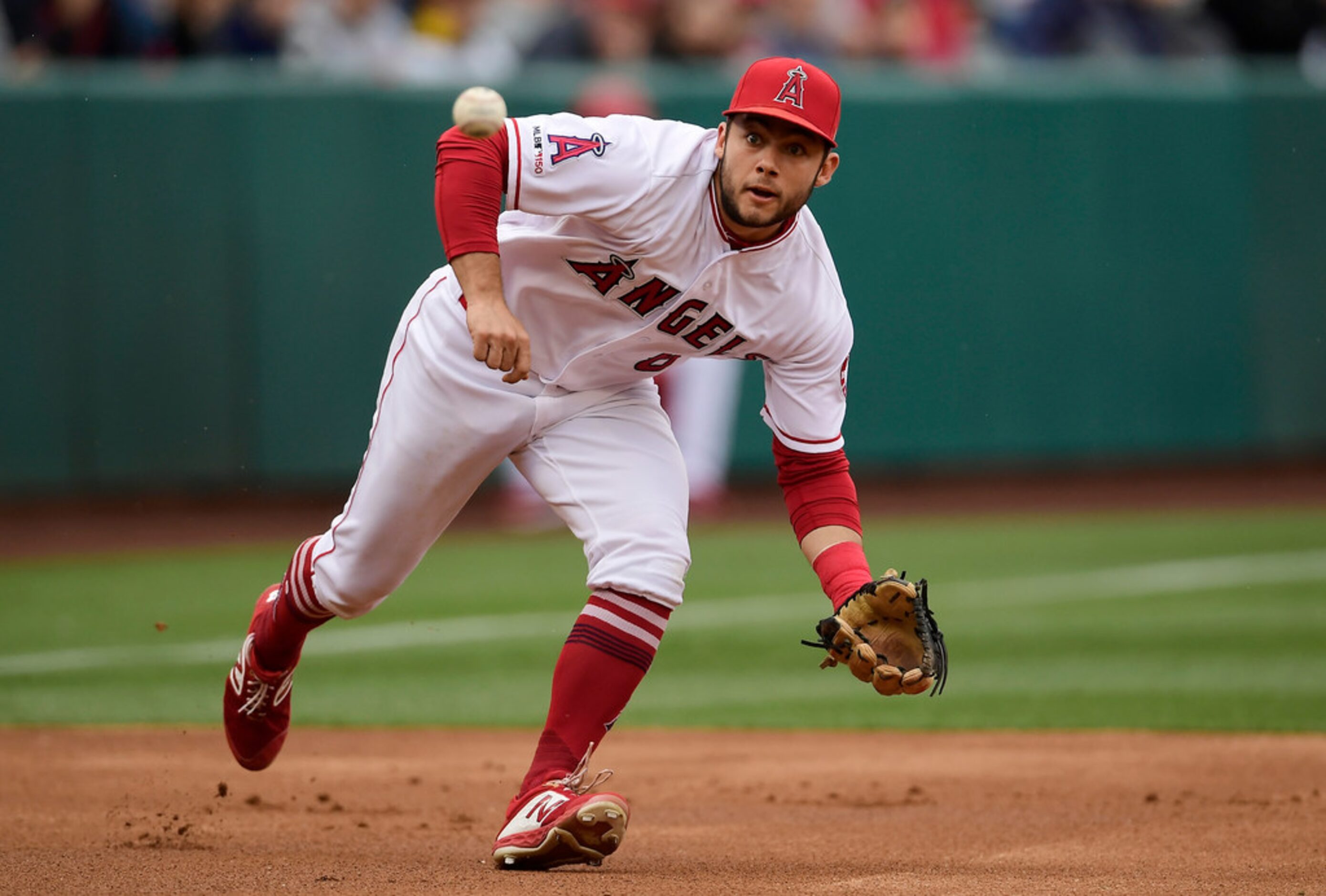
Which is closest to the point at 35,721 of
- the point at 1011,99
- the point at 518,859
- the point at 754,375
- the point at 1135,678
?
the point at 518,859

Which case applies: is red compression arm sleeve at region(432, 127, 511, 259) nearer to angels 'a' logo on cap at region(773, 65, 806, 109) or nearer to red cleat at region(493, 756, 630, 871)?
angels 'a' logo on cap at region(773, 65, 806, 109)

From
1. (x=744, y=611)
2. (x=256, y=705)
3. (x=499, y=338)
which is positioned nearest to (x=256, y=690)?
(x=256, y=705)

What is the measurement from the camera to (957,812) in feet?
16.3

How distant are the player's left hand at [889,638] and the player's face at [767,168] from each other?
86 cm

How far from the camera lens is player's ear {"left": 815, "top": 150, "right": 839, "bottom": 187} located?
4168 millimetres

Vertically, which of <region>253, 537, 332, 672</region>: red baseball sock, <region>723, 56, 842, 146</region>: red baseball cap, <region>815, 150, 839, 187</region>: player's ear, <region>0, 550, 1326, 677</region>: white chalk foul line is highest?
<region>723, 56, 842, 146</region>: red baseball cap

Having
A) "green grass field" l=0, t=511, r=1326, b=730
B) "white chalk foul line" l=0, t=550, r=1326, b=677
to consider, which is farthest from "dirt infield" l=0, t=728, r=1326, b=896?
"white chalk foul line" l=0, t=550, r=1326, b=677

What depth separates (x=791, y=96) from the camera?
404 cm

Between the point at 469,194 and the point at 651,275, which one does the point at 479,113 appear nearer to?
the point at 469,194

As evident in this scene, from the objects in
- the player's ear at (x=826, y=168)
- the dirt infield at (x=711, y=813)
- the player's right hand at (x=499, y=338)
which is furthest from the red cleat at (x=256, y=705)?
the player's ear at (x=826, y=168)

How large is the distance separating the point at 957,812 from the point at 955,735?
130 centimetres

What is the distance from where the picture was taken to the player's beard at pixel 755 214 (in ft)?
13.4

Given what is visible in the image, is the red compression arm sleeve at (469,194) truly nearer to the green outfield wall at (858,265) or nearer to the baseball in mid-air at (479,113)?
the baseball in mid-air at (479,113)

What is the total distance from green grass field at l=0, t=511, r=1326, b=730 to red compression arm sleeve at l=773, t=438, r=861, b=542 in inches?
81.5
